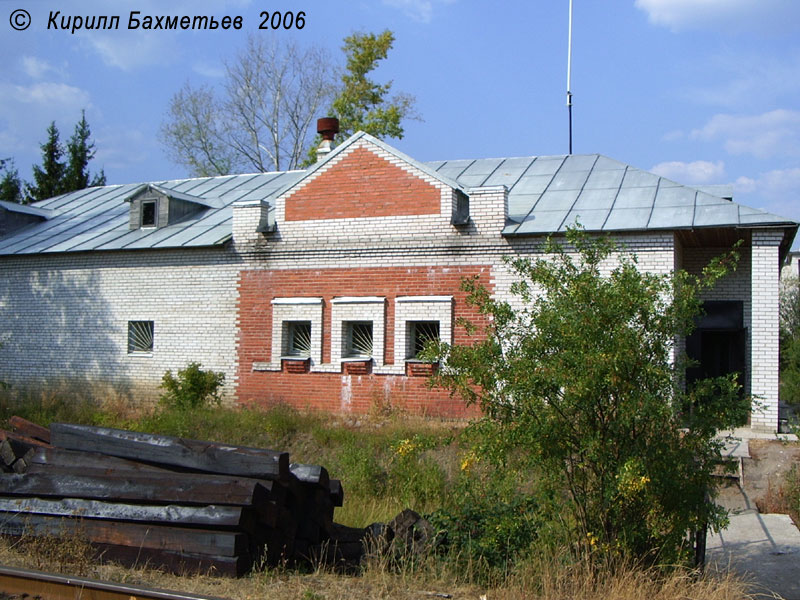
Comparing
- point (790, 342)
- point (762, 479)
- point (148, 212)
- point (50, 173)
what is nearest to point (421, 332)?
point (762, 479)

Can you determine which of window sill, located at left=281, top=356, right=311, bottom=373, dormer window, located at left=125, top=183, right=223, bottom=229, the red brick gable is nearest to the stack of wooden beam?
window sill, located at left=281, top=356, right=311, bottom=373

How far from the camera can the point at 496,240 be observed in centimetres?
1391

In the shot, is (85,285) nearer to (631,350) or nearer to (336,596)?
(336,596)

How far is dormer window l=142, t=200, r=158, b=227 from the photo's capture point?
1794 centimetres

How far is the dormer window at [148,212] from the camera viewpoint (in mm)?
17938

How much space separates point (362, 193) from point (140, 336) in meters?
5.90

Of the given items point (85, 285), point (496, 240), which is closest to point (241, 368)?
point (85, 285)

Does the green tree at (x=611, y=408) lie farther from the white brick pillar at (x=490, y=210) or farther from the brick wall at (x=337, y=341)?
the white brick pillar at (x=490, y=210)

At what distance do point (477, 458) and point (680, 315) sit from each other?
1911mm

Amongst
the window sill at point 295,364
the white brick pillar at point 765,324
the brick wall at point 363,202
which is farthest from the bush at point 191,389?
the white brick pillar at point 765,324

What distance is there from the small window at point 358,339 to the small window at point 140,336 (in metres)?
4.57

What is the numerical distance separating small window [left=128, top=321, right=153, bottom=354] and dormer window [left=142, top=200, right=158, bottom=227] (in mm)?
2598

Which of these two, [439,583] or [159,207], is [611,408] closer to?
[439,583]

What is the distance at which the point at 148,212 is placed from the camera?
18062 millimetres
